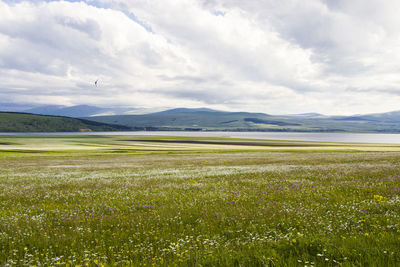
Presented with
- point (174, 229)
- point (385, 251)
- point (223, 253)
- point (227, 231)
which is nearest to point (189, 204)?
point (174, 229)

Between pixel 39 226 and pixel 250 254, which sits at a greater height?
pixel 250 254

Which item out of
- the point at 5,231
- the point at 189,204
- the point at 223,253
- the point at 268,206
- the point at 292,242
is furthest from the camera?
the point at 189,204

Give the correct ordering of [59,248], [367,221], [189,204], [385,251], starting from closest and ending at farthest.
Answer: [385,251], [59,248], [367,221], [189,204]

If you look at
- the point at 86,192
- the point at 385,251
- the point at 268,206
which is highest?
the point at 385,251

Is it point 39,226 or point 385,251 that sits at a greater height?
point 385,251

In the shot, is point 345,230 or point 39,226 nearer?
point 345,230

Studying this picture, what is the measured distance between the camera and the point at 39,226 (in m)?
8.05

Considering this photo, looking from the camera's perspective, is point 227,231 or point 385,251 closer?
point 385,251

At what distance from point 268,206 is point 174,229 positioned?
401 centimetres

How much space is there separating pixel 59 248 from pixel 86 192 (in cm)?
857

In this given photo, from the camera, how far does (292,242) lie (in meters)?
6.04

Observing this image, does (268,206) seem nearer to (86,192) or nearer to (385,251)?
(385,251)

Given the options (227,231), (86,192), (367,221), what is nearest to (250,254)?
(227,231)

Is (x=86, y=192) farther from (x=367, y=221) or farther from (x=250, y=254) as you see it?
(x=367, y=221)
